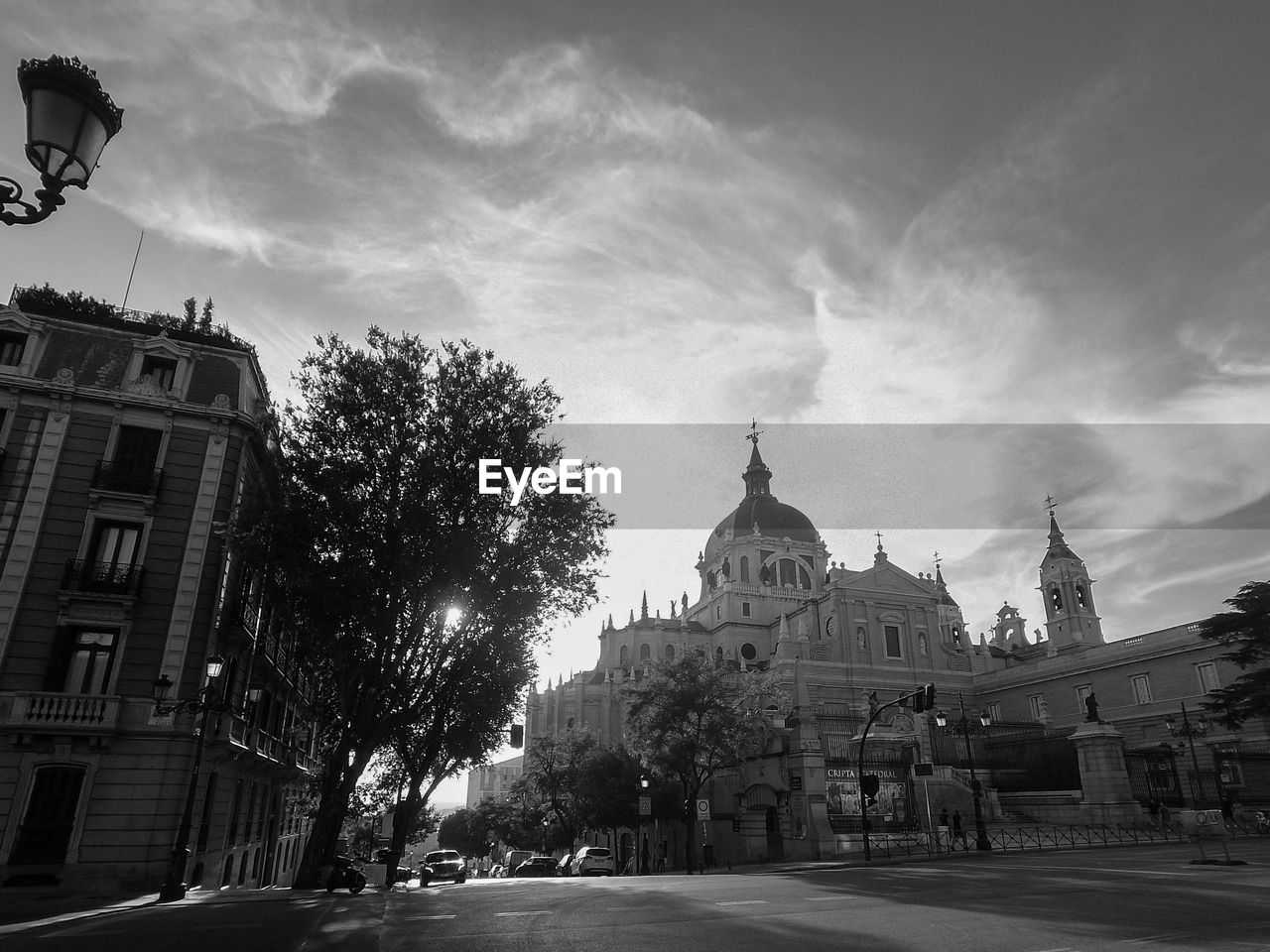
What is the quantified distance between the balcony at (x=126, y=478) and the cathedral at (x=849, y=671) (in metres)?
26.2

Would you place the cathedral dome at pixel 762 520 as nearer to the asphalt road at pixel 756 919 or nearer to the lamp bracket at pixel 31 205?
the asphalt road at pixel 756 919

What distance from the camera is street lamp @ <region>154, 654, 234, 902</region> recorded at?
16391mm

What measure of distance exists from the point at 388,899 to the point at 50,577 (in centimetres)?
1299

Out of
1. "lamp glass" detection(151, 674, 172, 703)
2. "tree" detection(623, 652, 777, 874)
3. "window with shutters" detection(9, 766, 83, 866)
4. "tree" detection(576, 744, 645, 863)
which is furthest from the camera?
"tree" detection(576, 744, 645, 863)

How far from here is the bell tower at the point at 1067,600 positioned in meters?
76.2

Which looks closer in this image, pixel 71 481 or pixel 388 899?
pixel 388 899

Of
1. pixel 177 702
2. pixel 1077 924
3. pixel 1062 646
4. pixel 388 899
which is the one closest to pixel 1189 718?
pixel 1062 646

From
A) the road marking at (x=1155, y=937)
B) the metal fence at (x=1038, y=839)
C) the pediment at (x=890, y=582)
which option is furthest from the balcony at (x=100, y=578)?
the pediment at (x=890, y=582)

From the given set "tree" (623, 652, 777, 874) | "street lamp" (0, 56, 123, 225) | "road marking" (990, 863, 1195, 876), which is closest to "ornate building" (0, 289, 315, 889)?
"street lamp" (0, 56, 123, 225)

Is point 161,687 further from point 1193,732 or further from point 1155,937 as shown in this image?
point 1193,732

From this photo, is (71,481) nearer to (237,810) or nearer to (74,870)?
(74,870)

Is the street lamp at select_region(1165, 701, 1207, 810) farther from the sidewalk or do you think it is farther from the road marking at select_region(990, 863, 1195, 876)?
the sidewalk

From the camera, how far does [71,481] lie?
72.2 feet

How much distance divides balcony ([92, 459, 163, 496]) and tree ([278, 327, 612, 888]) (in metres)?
3.46
